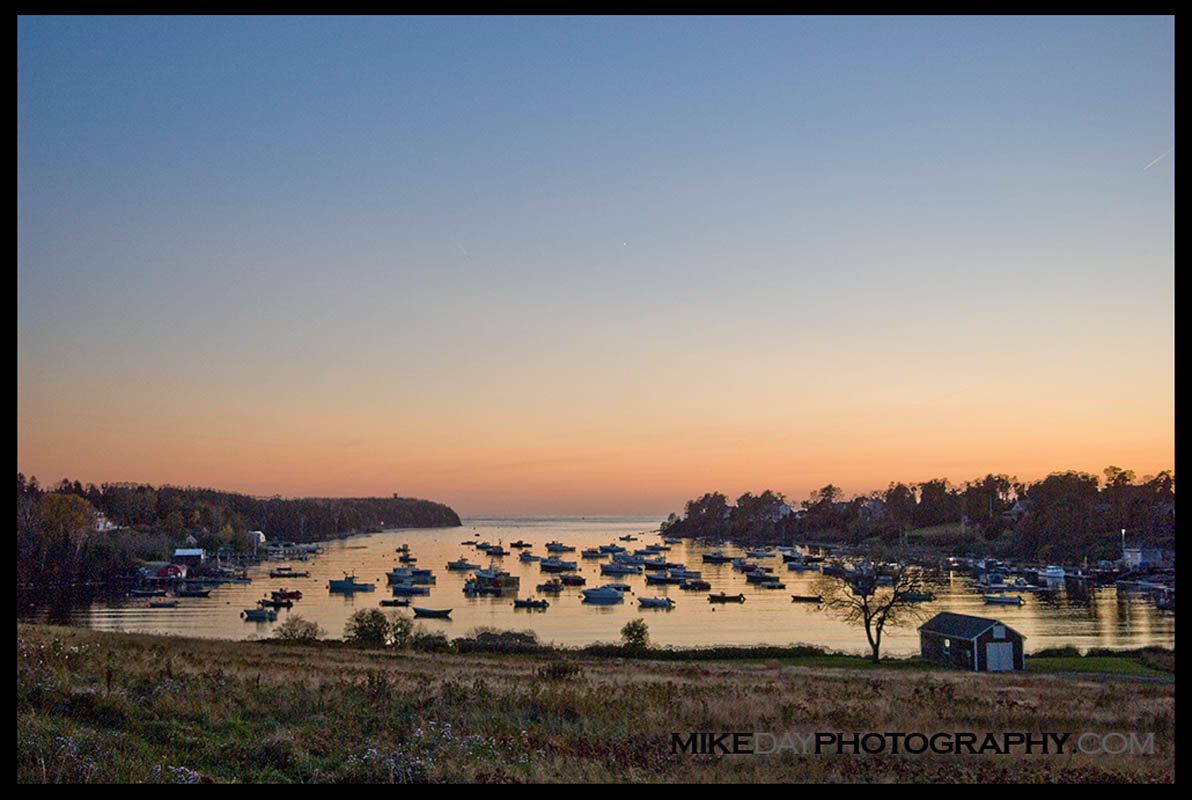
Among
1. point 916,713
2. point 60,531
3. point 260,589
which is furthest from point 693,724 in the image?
point 60,531

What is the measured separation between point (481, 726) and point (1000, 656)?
2242 centimetres

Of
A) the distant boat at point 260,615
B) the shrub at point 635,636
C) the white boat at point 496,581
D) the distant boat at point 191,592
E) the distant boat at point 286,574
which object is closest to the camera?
the shrub at point 635,636

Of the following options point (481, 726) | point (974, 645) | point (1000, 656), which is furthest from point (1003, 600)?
point (481, 726)

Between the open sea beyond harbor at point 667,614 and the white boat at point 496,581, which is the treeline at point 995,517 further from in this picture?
the white boat at point 496,581

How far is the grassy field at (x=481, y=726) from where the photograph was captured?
7441mm

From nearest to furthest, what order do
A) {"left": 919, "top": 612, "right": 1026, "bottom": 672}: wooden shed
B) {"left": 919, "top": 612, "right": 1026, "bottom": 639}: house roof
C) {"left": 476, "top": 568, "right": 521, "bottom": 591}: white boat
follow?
Result: {"left": 919, "top": 612, "right": 1026, "bottom": 672}: wooden shed < {"left": 919, "top": 612, "right": 1026, "bottom": 639}: house roof < {"left": 476, "top": 568, "right": 521, "bottom": 591}: white boat

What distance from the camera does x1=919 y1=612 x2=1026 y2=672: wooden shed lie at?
2578 cm

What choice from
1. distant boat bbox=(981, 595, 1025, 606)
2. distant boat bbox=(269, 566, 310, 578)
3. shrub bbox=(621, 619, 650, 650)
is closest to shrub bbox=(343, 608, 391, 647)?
shrub bbox=(621, 619, 650, 650)

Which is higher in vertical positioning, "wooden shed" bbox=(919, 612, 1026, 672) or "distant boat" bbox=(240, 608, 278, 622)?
"wooden shed" bbox=(919, 612, 1026, 672)

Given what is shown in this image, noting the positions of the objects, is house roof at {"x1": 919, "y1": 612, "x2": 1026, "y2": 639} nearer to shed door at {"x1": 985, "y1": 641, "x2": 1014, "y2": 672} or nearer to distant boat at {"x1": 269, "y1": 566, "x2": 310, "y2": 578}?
shed door at {"x1": 985, "y1": 641, "x2": 1014, "y2": 672}

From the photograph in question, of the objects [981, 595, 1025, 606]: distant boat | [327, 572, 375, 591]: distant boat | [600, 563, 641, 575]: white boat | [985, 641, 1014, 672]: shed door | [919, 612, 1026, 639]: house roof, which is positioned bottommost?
[600, 563, 641, 575]: white boat

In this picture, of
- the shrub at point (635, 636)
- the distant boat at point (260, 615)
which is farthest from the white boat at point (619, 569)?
the shrub at point (635, 636)

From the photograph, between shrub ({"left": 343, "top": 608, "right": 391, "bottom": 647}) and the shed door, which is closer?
the shed door
